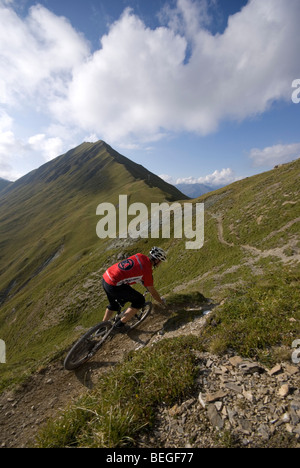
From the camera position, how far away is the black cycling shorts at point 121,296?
32.1 ft

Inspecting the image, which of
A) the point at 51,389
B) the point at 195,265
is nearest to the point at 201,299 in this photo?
the point at 51,389

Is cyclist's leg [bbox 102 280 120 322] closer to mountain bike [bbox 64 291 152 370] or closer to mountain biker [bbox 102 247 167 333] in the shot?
mountain biker [bbox 102 247 167 333]

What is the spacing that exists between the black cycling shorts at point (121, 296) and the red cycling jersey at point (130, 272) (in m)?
0.29

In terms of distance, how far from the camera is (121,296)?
32.4 ft

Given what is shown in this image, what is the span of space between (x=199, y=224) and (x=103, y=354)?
46.1 meters

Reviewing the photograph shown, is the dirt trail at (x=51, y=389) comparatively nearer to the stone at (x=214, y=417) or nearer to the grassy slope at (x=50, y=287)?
the grassy slope at (x=50, y=287)

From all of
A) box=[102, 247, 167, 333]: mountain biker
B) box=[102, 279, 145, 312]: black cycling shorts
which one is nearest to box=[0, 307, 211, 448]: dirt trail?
box=[102, 247, 167, 333]: mountain biker

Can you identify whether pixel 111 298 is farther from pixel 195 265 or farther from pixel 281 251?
pixel 195 265

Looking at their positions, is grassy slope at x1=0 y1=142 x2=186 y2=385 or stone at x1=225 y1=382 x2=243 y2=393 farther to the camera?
grassy slope at x1=0 y1=142 x2=186 y2=385

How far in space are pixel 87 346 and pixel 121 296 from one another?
258cm

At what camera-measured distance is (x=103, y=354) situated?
31.2 feet

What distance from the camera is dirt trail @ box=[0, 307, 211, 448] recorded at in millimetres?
6551

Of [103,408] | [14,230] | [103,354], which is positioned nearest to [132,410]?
[103,408]

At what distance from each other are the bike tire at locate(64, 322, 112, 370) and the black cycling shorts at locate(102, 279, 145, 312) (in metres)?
1.07
